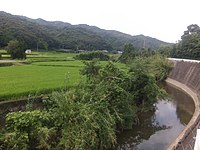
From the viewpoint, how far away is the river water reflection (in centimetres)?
1365

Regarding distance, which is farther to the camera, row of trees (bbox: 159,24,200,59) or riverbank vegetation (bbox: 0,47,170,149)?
row of trees (bbox: 159,24,200,59)

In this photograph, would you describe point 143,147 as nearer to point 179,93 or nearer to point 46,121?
point 46,121

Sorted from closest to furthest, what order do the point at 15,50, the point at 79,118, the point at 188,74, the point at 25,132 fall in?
the point at 25,132 < the point at 79,118 < the point at 188,74 < the point at 15,50

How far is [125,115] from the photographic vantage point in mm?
13727

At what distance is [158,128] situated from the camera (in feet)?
53.9

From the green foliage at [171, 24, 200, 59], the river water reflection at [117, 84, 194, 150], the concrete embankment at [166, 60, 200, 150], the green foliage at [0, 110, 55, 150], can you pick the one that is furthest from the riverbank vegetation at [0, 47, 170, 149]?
the green foliage at [171, 24, 200, 59]

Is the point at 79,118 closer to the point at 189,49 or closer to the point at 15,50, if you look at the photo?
the point at 15,50

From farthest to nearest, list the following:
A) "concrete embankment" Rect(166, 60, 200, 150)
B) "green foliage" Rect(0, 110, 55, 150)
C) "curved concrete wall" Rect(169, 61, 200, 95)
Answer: "curved concrete wall" Rect(169, 61, 200, 95)
"concrete embankment" Rect(166, 60, 200, 150)
"green foliage" Rect(0, 110, 55, 150)

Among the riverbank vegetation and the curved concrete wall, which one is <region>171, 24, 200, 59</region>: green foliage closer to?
the curved concrete wall

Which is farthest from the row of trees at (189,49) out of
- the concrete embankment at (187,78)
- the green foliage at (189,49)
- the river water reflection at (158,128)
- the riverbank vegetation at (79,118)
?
the riverbank vegetation at (79,118)

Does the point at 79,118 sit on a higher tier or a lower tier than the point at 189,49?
higher

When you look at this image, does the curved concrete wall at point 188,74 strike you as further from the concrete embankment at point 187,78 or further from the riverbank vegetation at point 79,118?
the riverbank vegetation at point 79,118

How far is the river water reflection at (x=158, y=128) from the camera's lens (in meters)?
A: 13.7

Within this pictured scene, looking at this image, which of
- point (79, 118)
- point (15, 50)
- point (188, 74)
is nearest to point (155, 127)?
point (79, 118)
